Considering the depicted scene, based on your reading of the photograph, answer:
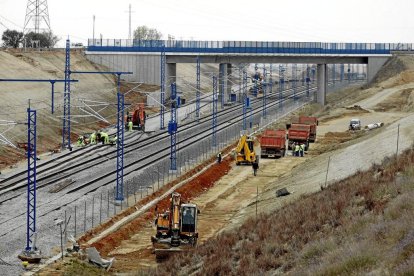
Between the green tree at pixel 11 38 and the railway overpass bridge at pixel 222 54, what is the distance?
33.1 metres

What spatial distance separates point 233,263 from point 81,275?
29.4ft

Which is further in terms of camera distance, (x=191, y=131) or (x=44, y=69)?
(x=44, y=69)

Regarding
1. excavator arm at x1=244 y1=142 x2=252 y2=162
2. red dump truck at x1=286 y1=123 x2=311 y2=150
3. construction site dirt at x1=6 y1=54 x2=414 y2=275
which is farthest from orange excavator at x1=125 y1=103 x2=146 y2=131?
excavator arm at x1=244 y1=142 x2=252 y2=162

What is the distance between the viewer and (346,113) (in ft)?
345

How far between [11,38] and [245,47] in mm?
58446

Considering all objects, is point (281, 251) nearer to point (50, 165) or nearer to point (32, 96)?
point (50, 165)

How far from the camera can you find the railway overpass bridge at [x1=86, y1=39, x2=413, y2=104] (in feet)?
404

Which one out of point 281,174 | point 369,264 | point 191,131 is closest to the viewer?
point 369,264

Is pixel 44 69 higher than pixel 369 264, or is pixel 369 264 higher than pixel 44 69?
pixel 44 69

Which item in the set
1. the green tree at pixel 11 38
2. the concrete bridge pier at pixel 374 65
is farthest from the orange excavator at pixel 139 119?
the green tree at pixel 11 38

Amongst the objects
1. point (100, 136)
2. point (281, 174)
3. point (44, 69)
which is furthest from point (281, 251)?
point (44, 69)

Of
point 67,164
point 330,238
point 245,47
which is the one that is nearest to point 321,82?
point 245,47

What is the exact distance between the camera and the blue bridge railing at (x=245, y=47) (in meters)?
123

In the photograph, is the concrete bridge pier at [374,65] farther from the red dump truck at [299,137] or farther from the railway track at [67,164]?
the red dump truck at [299,137]
